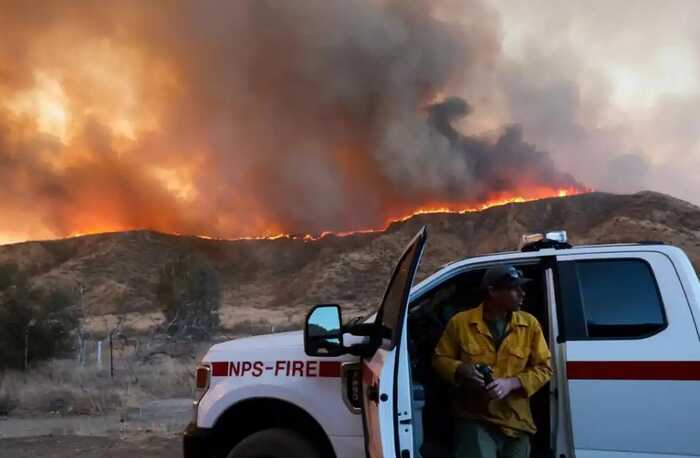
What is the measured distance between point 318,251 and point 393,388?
57.5 metres

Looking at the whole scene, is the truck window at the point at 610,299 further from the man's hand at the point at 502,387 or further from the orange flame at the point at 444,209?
the orange flame at the point at 444,209

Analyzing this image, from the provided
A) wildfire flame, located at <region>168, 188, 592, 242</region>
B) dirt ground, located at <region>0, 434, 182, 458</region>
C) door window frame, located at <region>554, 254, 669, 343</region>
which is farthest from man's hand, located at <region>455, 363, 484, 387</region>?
wildfire flame, located at <region>168, 188, 592, 242</region>

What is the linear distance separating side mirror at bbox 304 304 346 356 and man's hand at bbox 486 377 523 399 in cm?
75

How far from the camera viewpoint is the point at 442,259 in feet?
168

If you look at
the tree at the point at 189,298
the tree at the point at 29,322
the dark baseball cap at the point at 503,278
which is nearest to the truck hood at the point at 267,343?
the dark baseball cap at the point at 503,278

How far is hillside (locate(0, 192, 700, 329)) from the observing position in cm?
4703

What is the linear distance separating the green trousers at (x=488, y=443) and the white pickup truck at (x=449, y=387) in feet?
0.81

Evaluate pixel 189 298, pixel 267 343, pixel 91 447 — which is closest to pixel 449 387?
pixel 267 343

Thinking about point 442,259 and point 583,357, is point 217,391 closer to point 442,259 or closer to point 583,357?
point 583,357

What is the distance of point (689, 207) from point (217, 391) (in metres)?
53.0

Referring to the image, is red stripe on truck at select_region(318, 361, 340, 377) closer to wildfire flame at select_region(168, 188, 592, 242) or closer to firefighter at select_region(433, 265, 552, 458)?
firefighter at select_region(433, 265, 552, 458)

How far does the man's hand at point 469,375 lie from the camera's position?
3.09m

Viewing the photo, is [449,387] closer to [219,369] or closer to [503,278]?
[503,278]

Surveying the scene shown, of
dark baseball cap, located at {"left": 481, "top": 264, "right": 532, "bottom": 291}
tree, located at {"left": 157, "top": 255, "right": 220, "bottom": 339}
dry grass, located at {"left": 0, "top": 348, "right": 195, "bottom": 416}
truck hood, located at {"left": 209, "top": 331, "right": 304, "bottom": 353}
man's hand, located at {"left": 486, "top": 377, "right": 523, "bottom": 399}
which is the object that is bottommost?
dry grass, located at {"left": 0, "top": 348, "right": 195, "bottom": 416}
